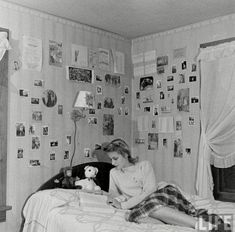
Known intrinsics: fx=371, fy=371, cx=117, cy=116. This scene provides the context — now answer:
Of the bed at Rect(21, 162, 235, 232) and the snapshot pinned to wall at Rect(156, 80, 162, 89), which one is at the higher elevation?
the snapshot pinned to wall at Rect(156, 80, 162, 89)

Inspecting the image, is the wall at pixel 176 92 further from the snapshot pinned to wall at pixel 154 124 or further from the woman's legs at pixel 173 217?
the woman's legs at pixel 173 217

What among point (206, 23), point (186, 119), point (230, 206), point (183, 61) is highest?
point (206, 23)

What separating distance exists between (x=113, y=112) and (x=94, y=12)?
125cm

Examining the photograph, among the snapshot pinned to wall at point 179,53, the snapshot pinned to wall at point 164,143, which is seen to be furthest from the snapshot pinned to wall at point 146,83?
the snapshot pinned to wall at point 164,143

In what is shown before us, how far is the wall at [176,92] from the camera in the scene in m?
3.99

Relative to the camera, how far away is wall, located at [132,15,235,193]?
3.99 m

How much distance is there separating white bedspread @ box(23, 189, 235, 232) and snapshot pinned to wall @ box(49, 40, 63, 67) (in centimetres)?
131

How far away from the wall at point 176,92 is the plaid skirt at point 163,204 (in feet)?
3.68

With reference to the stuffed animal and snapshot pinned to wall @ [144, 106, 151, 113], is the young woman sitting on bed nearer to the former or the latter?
the stuffed animal

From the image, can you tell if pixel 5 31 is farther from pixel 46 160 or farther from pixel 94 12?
pixel 46 160

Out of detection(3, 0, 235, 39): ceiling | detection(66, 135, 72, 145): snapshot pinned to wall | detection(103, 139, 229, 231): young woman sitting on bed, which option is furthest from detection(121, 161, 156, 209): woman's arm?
detection(3, 0, 235, 39): ceiling

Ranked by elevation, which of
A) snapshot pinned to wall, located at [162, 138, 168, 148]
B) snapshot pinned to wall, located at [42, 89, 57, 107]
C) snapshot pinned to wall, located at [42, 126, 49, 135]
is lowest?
snapshot pinned to wall, located at [162, 138, 168, 148]

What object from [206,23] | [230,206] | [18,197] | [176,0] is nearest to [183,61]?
[206,23]

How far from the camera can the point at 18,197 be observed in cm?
347
